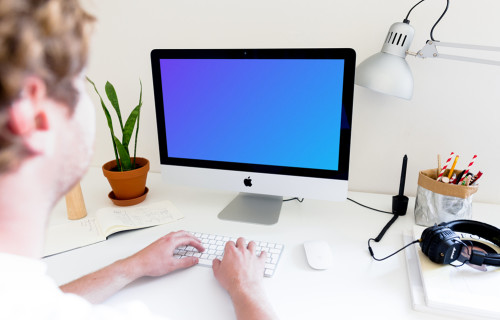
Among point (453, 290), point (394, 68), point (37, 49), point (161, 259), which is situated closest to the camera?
point (37, 49)

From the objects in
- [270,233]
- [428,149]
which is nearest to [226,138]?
[270,233]

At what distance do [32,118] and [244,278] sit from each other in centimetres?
53

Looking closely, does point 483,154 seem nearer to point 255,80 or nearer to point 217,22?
point 255,80

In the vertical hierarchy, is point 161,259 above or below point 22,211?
below

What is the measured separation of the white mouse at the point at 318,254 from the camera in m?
0.90

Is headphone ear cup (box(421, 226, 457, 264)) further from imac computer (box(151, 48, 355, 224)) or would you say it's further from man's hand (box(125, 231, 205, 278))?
man's hand (box(125, 231, 205, 278))

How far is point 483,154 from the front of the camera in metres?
1.21

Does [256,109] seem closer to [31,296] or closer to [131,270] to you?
[131,270]

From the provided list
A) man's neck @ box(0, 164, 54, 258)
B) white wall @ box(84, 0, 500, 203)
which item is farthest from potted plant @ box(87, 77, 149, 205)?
man's neck @ box(0, 164, 54, 258)

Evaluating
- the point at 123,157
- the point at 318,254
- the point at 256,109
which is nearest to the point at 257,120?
the point at 256,109

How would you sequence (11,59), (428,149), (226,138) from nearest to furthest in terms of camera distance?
(11,59)
(226,138)
(428,149)

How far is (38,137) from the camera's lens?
18.3 inches

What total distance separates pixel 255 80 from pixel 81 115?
1.91 feet

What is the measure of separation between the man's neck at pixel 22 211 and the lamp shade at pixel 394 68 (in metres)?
0.84
